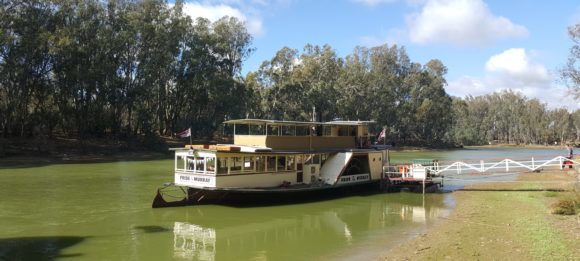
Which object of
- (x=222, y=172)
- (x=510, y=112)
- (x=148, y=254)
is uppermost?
(x=510, y=112)

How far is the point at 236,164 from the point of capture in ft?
80.7

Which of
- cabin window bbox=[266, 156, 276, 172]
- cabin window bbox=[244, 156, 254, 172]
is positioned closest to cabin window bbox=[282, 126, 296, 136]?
cabin window bbox=[266, 156, 276, 172]

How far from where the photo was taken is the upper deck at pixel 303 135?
26.3 metres

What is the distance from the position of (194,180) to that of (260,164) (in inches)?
141

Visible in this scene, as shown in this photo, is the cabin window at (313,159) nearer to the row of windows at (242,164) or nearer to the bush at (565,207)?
the row of windows at (242,164)

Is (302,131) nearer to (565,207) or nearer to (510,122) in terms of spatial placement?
(565,207)

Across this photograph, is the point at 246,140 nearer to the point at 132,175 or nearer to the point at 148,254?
the point at 148,254

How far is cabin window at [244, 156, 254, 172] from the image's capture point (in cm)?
2505

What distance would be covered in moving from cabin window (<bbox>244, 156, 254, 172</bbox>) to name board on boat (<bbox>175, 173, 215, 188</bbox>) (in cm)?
214

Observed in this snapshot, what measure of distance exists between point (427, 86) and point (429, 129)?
14065 millimetres

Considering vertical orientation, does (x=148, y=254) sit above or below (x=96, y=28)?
below

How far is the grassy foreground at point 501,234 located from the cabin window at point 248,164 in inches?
389

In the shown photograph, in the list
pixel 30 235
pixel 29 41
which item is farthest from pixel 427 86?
pixel 30 235

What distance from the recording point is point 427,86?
105m
